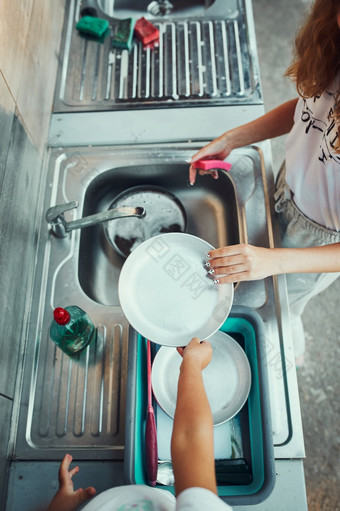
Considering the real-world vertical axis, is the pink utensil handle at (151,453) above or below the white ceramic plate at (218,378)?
below

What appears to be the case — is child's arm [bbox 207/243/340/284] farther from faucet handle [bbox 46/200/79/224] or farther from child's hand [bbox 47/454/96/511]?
child's hand [bbox 47/454/96/511]

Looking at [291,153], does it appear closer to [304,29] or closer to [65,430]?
[304,29]

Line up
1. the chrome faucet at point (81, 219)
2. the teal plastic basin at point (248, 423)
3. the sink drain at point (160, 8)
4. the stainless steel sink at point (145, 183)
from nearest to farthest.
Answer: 1. the teal plastic basin at point (248, 423)
2. the chrome faucet at point (81, 219)
3. the stainless steel sink at point (145, 183)
4. the sink drain at point (160, 8)

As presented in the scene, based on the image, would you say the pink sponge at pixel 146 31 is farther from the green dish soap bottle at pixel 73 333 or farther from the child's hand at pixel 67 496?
the child's hand at pixel 67 496

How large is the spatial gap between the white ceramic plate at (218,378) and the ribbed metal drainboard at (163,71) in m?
0.68

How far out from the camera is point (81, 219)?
2.73 feet

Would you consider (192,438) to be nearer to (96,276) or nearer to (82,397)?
(82,397)

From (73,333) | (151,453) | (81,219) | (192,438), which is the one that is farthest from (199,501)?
(81,219)

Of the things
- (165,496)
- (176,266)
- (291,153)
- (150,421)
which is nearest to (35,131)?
(176,266)

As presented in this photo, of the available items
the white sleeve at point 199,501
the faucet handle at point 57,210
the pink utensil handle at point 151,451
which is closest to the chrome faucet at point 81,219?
the faucet handle at point 57,210

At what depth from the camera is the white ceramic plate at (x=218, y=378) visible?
2.36 feet

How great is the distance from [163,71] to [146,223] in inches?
17.5

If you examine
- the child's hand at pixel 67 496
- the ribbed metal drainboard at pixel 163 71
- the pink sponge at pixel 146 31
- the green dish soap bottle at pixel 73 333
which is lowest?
the child's hand at pixel 67 496

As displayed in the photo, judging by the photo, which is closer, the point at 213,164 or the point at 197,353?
the point at 197,353
